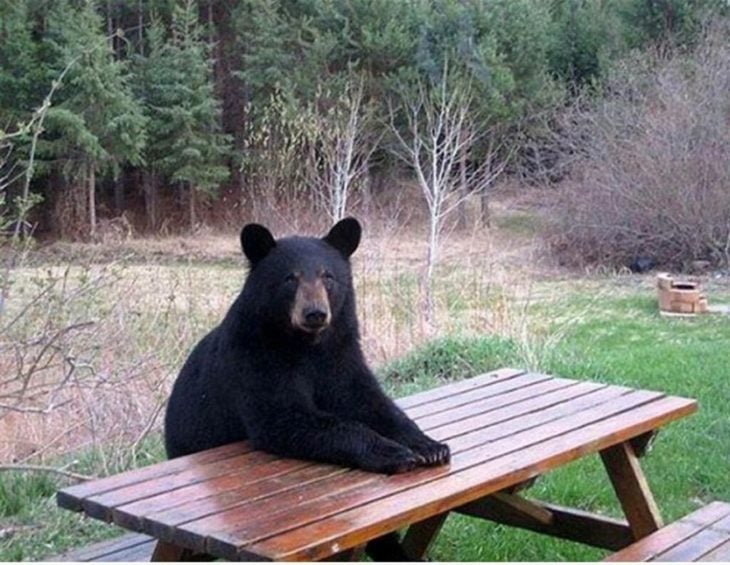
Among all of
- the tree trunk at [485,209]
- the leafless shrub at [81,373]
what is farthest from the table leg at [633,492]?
the tree trunk at [485,209]

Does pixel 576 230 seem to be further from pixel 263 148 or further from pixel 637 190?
pixel 263 148

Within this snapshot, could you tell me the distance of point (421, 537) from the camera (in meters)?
3.30

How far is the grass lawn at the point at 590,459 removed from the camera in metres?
3.62

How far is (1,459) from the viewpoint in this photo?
15.9 ft

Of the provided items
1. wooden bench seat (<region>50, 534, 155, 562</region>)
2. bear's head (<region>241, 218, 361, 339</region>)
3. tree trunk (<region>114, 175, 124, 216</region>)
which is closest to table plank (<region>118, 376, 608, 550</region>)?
bear's head (<region>241, 218, 361, 339</region>)

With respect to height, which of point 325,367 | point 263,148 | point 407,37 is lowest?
point 325,367

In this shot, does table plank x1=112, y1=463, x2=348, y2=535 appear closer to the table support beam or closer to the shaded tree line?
the table support beam

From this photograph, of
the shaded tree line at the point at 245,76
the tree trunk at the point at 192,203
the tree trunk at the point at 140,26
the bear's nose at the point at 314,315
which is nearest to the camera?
the bear's nose at the point at 314,315

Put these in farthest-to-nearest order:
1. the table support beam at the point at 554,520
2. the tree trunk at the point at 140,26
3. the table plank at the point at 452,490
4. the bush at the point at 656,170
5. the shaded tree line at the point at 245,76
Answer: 1. the tree trunk at the point at 140,26
2. the shaded tree line at the point at 245,76
3. the bush at the point at 656,170
4. the table support beam at the point at 554,520
5. the table plank at the point at 452,490

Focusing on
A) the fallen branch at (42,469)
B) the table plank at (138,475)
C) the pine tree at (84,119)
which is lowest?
the fallen branch at (42,469)

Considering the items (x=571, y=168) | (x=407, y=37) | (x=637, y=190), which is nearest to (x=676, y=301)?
(x=637, y=190)

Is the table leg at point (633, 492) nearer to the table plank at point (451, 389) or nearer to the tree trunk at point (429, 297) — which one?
the table plank at point (451, 389)

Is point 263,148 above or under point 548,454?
above

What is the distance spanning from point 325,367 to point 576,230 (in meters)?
13.7
